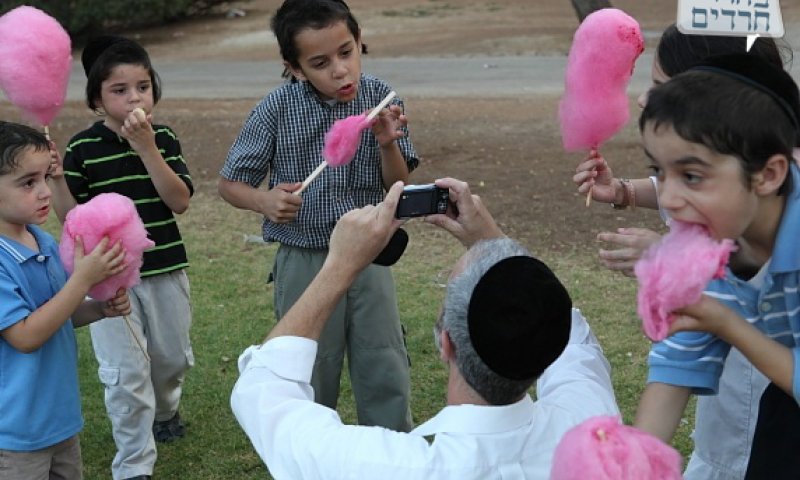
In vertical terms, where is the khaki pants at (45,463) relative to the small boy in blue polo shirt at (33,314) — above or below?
below

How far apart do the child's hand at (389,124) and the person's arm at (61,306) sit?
1.05 m

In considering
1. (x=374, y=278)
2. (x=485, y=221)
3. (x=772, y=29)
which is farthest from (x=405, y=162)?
(x=772, y=29)

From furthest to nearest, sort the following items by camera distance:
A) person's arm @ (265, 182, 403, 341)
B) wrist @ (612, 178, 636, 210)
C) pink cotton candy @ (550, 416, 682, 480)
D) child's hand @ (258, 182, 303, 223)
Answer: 1. child's hand @ (258, 182, 303, 223)
2. wrist @ (612, 178, 636, 210)
3. person's arm @ (265, 182, 403, 341)
4. pink cotton candy @ (550, 416, 682, 480)

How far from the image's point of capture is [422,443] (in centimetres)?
194

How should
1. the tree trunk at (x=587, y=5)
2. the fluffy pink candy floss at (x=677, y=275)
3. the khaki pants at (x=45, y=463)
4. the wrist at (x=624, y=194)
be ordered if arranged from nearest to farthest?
the fluffy pink candy floss at (x=677, y=275) → the khaki pants at (x=45, y=463) → the wrist at (x=624, y=194) → the tree trunk at (x=587, y=5)

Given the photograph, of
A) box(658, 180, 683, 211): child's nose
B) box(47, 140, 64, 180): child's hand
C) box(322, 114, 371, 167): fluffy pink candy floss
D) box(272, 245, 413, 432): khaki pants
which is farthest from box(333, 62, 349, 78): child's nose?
box(658, 180, 683, 211): child's nose

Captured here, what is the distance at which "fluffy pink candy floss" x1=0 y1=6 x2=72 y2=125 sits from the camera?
3.71 metres

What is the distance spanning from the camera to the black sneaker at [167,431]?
450 cm

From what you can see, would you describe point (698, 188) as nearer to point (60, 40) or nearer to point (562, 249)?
point (60, 40)

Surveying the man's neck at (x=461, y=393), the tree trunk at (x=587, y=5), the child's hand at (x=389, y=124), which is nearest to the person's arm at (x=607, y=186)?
the child's hand at (x=389, y=124)

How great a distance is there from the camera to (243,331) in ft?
18.9

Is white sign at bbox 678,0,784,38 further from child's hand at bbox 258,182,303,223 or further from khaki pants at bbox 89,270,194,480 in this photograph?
khaki pants at bbox 89,270,194,480

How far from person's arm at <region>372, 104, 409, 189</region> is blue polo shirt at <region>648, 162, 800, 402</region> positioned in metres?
1.61

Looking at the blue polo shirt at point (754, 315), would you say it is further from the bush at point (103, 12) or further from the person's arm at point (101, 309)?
the bush at point (103, 12)
